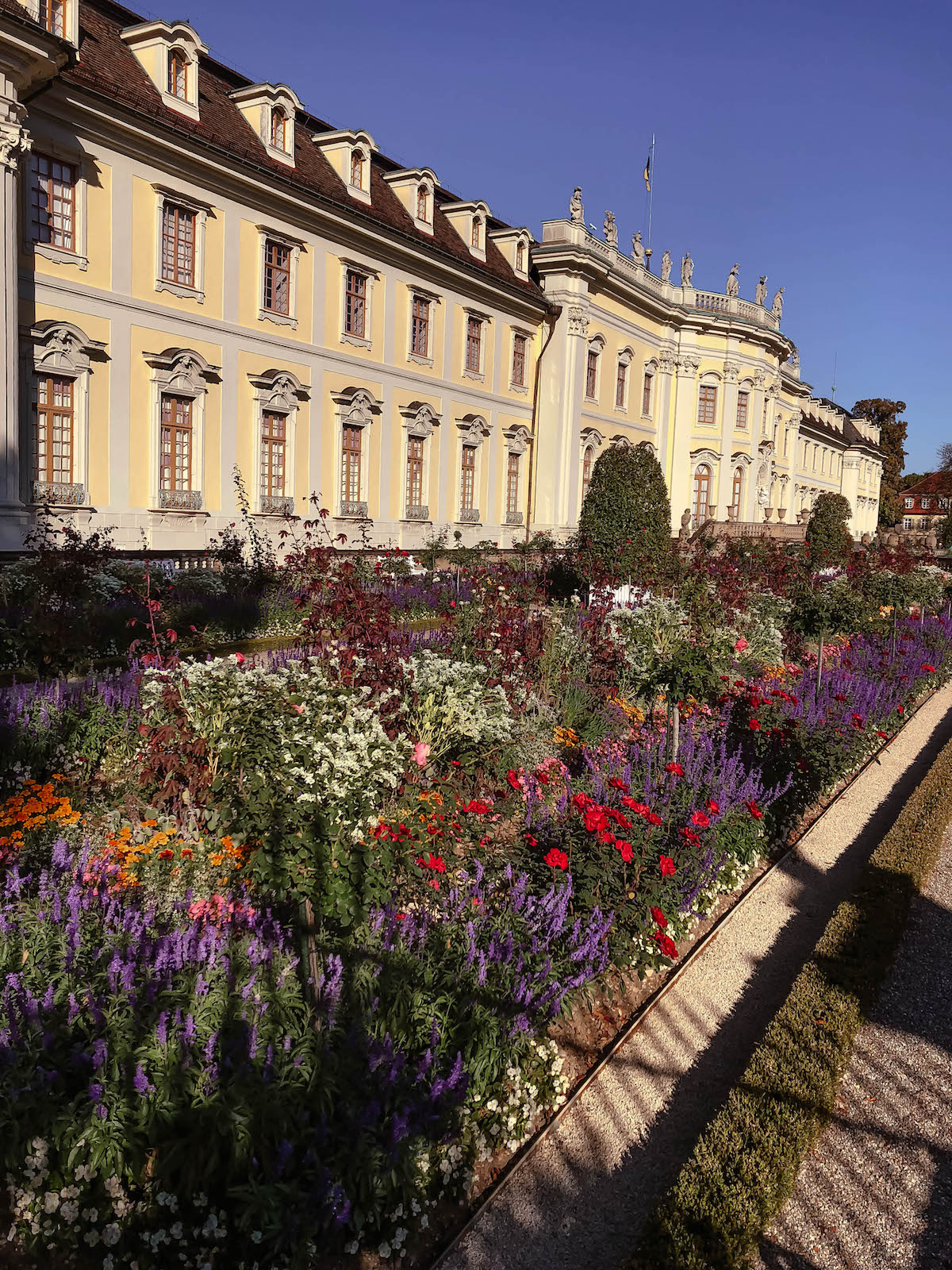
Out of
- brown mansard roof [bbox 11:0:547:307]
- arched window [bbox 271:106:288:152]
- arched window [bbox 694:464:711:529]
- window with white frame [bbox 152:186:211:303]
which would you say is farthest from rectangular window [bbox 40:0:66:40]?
arched window [bbox 694:464:711:529]

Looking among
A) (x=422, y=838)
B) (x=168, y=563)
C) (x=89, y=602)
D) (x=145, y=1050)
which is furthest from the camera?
(x=168, y=563)

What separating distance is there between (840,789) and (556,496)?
20849mm

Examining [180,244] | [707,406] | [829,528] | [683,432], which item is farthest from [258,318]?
[707,406]

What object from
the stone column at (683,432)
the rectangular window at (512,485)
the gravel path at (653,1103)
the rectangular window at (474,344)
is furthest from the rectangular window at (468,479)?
the gravel path at (653,1103)

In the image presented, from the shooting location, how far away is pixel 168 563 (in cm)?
1532

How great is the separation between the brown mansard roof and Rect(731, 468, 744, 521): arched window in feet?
55.1

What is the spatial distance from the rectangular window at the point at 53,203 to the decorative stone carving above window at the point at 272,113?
5.18 meters

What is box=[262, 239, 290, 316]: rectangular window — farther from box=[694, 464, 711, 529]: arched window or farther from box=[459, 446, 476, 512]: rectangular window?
box=[694, 464, 711, 529]: arched window

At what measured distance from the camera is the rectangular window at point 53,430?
49.4 feet

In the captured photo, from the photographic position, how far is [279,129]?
62.8 ft

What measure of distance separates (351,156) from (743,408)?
2226 centimetres

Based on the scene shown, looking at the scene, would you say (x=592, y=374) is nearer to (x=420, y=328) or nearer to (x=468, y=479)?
(x=468, y=479)

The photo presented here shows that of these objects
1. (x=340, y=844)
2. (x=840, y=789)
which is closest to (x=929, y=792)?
(x=840, y=789)

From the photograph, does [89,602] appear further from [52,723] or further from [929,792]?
[929,792]
